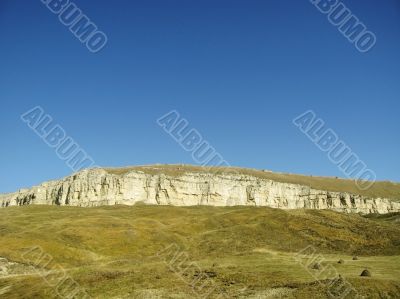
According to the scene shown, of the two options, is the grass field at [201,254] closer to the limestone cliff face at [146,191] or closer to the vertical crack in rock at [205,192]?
the limestone cliff face at [146,191]

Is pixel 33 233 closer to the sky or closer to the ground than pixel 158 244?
closer to the ground

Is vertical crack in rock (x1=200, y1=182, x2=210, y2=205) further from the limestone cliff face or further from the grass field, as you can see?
the grass field

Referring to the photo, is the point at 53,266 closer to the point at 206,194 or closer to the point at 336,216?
the point at 336,216

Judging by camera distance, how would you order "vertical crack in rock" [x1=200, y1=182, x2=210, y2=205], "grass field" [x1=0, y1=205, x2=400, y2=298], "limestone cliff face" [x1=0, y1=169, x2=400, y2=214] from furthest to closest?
1. "vertical crack in rock" [x1=200, y1=182, x2=210, y2=205]
2. "limestone cliff face" [x1=0, y1=169, x2=400, y2=214]
3. "grass field" [x1=0, y1=205, x2=400, y2=298]

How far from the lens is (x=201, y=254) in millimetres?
85312

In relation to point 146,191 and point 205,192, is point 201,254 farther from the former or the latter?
point 205,192

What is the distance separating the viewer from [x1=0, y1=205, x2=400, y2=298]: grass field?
154 ft

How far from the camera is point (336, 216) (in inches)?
4419

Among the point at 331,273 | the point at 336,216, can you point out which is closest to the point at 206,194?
the point at 336,216

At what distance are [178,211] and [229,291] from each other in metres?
100

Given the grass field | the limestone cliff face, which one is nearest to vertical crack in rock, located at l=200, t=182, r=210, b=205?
the limestone cliff face

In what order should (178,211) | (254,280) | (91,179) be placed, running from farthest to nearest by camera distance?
(91,179) < (178,211) < (254,280)

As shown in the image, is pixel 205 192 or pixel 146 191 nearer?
pixel 146 191

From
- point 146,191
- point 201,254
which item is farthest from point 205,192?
point 201,254
